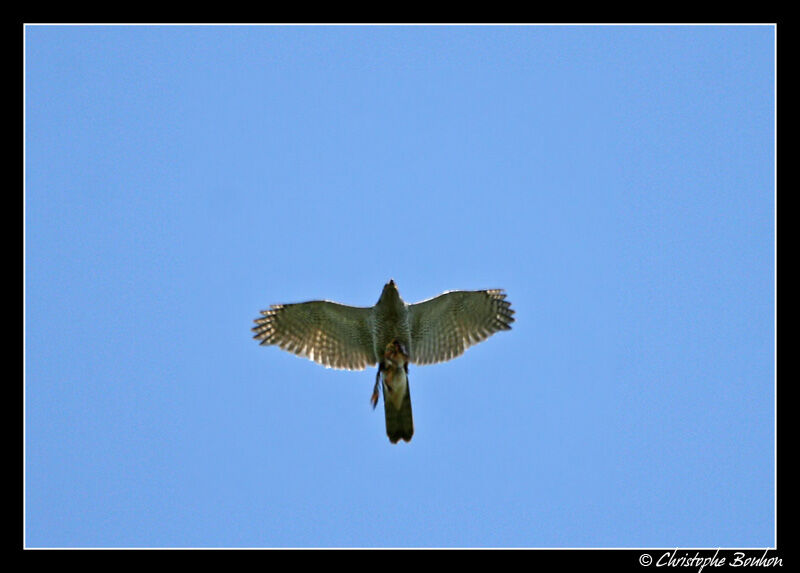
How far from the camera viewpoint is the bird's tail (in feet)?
45.7

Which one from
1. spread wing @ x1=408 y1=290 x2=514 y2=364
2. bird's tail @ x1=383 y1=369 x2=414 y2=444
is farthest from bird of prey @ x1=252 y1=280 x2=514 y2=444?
bird's tail @ x1=383 y1=369 x2=414 y2=444

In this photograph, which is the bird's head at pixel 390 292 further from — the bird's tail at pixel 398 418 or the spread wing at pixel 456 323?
the bird's tail at pixel 398 418

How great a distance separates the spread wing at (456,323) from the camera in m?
14.8

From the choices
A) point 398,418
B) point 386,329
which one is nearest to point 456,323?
point 386,329

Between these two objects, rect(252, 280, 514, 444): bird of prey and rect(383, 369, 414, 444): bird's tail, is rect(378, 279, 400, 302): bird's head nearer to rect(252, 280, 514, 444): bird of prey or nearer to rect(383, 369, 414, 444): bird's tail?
rect(252, 280, 514, 444): bird of prey

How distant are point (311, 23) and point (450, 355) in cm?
540

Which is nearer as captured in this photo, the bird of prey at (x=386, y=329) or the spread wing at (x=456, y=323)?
the bird of prey at (x=386, y=329)

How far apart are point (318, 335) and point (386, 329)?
4.03ft

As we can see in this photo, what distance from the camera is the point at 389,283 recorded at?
14.0 meters

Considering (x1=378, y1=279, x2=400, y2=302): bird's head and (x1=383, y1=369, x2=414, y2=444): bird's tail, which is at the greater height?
(x1=378, y1=279, x2=400, y2=302): bird's head

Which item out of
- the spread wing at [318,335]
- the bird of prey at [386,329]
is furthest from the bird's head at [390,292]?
the spread wing at [318,335]

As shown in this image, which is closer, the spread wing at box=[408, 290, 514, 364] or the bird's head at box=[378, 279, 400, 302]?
the bird's head at box=[378, 279, 400, 302]
